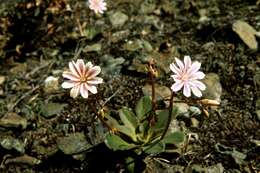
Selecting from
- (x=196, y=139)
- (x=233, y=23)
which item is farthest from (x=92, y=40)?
(x=196, y=139)

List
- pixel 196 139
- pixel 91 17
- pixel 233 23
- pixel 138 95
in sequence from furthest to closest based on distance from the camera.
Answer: pixel 91 17, pixel 233 23, pixel 138 95, pixel 196 139

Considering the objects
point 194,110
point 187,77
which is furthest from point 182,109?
point 187,77

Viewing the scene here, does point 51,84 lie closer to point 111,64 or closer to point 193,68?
point 111,64

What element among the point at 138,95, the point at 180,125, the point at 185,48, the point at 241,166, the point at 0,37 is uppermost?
the point at 0,37

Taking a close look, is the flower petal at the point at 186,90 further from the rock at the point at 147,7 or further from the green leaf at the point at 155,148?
the rock at the point at 147,7

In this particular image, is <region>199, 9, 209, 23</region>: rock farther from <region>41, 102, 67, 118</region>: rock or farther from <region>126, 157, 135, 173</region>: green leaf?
<region>126, 157, 135, 173</region>: green leaf

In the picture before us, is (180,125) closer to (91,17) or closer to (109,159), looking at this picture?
(109,159)

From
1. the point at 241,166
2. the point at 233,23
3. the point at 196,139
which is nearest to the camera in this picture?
the point at 241,166
